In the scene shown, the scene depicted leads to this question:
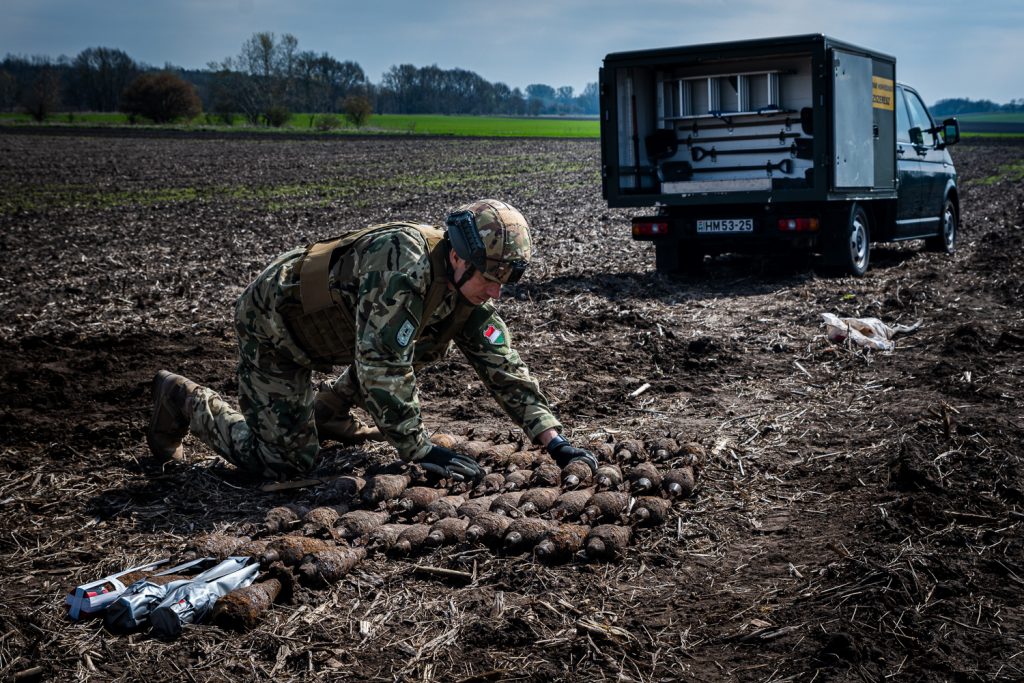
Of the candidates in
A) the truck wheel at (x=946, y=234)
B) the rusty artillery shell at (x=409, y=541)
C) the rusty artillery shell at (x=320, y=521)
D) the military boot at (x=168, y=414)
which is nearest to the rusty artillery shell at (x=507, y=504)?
the rusty artillery shell at (x=409, y=541)

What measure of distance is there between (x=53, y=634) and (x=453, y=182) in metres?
28.3

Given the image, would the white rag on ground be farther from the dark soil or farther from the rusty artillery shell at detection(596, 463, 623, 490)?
the rusty artillery shell at detection(596, 463, 623, 490)

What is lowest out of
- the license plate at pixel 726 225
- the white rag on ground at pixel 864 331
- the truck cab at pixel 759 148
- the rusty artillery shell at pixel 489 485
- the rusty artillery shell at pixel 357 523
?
the rusty artillery shell at pixel 357 523

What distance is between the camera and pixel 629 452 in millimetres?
5625

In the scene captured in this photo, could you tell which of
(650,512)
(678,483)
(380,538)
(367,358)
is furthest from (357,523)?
(678,483)

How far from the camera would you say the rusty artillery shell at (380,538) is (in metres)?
4.52

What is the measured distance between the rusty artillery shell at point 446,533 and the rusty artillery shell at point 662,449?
1.48 m

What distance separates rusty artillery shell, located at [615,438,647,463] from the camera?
5605 mm

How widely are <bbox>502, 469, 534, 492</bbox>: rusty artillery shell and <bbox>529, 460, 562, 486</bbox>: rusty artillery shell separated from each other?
1.3 inches

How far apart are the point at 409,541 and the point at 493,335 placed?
51.7 inches

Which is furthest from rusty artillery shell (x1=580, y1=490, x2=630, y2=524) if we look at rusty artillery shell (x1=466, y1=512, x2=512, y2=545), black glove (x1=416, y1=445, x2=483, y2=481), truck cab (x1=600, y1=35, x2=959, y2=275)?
truck cab (x1=600, y1=35, x2=959, y2=275)

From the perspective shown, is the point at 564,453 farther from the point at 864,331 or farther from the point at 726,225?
the point at 726,225

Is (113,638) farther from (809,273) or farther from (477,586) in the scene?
(809,273)

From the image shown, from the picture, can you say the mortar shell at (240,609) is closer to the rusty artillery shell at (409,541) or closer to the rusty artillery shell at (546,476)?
the rusty artillery shell at (409,541)
